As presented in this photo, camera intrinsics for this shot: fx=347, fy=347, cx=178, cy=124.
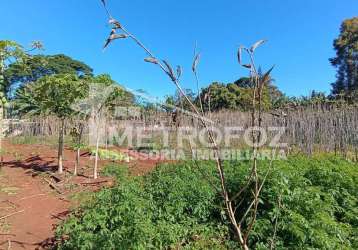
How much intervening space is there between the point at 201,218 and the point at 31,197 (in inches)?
129

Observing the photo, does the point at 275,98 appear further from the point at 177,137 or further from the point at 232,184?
the point at 232,184

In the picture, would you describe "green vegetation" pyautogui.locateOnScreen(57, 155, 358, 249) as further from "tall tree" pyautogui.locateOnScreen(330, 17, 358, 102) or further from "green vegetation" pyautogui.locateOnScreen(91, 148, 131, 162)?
"tall tree" pyautogui.locateOnScreen(330, 17, 358, 102)

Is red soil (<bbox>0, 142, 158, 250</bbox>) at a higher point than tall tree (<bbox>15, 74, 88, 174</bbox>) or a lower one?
lower

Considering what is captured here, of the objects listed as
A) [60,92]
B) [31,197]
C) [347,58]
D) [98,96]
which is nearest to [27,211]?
[31,197]

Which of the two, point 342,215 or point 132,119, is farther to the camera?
point 132,119

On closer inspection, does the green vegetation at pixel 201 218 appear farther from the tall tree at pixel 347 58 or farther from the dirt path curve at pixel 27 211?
the tall tree at pixel 347 58

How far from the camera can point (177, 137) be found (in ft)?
37.8

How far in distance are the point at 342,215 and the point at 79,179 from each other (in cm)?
464

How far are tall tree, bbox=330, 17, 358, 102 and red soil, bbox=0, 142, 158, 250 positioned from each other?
1696cm

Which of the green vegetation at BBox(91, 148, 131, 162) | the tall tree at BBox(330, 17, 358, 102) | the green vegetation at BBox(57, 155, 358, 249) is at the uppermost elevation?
the tall tree at BBox(330, 17, 358, 102)

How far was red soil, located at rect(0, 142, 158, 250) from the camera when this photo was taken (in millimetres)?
4159

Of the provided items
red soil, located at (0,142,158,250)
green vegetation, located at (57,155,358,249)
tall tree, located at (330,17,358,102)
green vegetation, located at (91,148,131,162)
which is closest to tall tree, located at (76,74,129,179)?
red soil, located at (0,142,158,250)

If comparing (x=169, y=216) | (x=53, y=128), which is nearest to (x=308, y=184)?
(x=169, y=216)

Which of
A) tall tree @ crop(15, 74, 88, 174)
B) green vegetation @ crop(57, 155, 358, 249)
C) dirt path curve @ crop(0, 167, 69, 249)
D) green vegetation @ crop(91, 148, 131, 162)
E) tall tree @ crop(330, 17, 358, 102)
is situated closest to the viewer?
green vegetation @ crop(57, 155, 358, 249)
